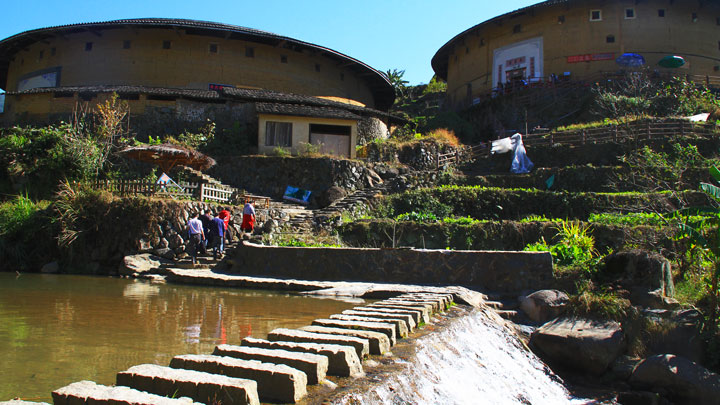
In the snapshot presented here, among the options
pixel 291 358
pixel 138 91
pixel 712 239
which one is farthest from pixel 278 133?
pixel 291 358

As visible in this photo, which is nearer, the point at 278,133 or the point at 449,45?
the point at 278,133

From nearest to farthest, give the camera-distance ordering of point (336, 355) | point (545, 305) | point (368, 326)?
point (336, 355)
point (368, 326)
point (545, 305)

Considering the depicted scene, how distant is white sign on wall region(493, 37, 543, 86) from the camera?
33.4 metres

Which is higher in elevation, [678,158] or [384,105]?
[384,105]

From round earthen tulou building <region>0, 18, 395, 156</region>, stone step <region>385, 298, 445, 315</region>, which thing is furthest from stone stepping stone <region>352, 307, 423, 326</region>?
round earthen tulou building <region>0, 18, 395, 156</region>

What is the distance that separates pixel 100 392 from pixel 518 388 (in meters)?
4.71

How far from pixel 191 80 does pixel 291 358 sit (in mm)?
28170

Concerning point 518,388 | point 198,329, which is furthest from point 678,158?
point 198,329

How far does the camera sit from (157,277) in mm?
13773

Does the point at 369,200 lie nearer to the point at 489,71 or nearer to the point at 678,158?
the point at 678,158

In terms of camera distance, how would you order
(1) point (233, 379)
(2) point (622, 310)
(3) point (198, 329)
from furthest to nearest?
1. (2) point (622, 310)
2. (3) point (198, 329)
3. (1) point (233, 379)

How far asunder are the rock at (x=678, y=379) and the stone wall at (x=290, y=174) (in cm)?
1648

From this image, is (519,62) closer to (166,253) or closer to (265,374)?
(166,253)

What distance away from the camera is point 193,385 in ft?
10.3
